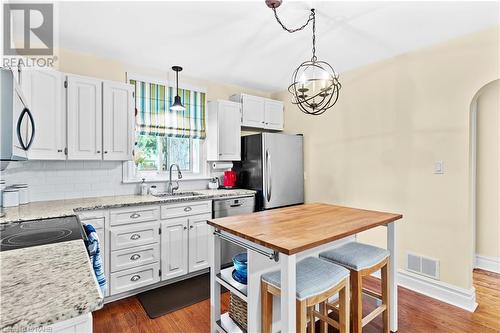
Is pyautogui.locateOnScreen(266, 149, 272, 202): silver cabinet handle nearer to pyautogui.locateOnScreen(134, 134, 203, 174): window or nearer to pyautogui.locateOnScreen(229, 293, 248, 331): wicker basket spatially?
pyautogui.locateOnScreen(134, 134, 203, 174): window

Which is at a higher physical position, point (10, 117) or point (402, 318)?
point (10, 117)

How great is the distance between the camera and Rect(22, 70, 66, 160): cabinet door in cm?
231

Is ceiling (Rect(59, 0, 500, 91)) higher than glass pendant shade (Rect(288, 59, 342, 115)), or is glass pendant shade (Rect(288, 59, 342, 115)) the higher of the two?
ceiling (Rect(59, 0, 500, 91))

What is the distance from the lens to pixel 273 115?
4.20 metres

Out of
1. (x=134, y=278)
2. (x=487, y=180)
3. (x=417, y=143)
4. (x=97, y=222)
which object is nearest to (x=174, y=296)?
(x=134, y=278)

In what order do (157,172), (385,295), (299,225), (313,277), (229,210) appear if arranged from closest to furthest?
(313,277)
(299,225)
(385,295)
(229,210)
(157,172)

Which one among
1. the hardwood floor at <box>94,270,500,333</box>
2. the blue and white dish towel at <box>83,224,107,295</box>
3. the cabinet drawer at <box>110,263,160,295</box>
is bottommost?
the hardwood floor at <box>94,270,500,333</box>

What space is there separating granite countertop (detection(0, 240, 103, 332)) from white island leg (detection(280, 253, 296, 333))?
0.89 m

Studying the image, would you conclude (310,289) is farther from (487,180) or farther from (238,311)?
(487,180)

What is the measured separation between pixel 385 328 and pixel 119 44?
353 centimetres

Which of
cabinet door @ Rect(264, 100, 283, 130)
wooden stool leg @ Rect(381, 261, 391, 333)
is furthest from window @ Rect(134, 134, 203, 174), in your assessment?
wooden stool leg @ Rect(381, 261, 391, 333)

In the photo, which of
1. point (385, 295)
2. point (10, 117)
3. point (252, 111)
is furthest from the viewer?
point (252, 111)

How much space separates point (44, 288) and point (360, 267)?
1761mm

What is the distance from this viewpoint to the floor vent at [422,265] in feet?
8.69
